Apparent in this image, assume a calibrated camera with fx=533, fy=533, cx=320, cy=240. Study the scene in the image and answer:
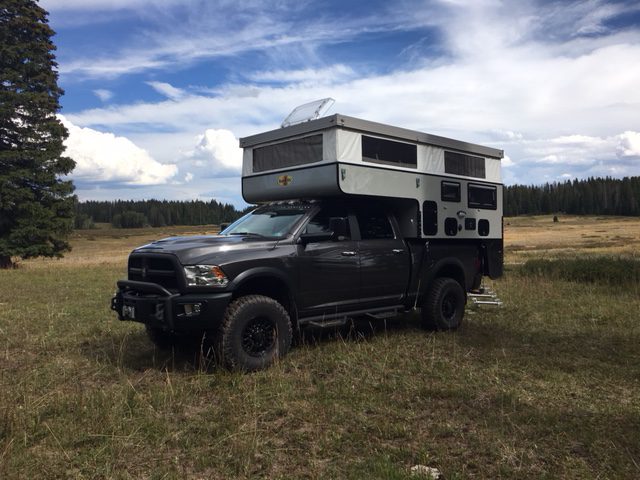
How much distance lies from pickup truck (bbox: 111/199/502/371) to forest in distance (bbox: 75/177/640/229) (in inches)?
4534

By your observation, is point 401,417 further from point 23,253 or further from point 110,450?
point 23,253

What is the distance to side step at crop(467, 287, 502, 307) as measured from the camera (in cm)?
951

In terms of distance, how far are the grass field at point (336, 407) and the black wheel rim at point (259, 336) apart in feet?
0.91

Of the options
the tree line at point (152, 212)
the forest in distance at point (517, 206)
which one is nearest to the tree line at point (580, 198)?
the forest in distance at point (517, 206)

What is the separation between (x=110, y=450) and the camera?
12.5 ft

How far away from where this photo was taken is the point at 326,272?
6.56 m

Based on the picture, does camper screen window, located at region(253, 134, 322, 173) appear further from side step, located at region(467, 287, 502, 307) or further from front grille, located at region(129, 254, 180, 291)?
side step, located at region(467, 287, 502, 307)

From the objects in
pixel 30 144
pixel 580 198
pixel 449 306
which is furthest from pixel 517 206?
pixel 449 306

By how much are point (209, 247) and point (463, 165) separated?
196 inches

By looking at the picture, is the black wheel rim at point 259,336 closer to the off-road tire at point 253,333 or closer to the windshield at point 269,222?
the off-road tire at point 253,333

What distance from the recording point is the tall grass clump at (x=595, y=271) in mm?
12820

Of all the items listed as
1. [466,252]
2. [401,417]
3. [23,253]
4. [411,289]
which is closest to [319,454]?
[401,417]

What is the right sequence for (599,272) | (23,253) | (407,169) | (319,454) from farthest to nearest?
(23,253), (599,272), (407,169), (319,454)

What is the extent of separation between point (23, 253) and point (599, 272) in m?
24.1
